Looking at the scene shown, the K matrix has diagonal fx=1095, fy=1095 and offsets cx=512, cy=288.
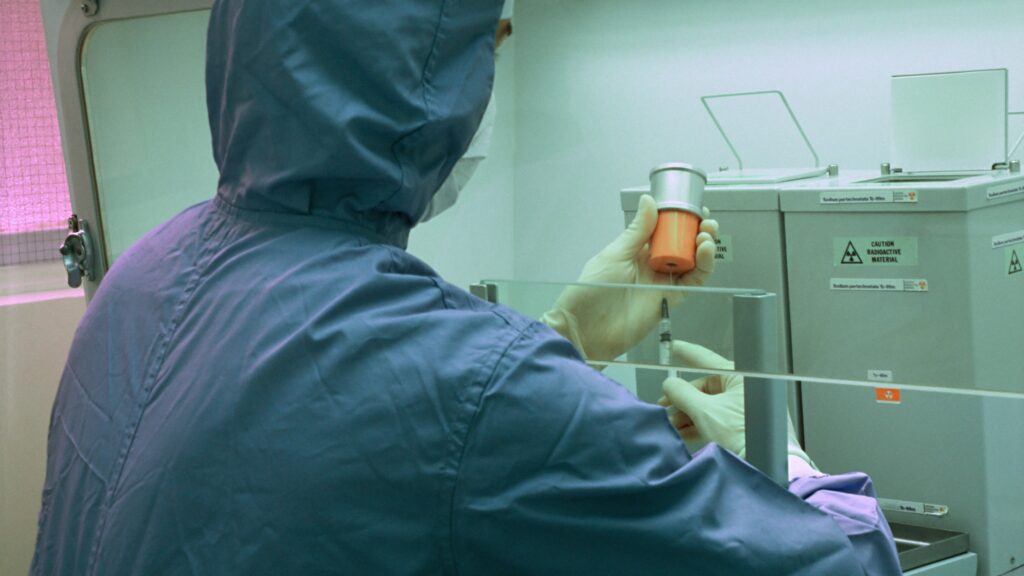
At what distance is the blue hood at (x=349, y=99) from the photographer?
751mm

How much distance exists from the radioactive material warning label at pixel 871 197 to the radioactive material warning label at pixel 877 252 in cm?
5

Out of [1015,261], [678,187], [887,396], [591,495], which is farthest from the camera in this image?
[887,396]

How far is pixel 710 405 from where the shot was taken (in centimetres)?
108

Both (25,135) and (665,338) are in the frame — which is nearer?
(665,338)

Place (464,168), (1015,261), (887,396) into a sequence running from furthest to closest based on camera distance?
(887,396)
(1015,261)
(464,168)

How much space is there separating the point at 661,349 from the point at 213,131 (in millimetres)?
478

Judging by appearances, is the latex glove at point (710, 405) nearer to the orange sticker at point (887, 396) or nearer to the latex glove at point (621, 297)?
the latex glove at point (621, 297)

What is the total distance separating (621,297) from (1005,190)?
0.43m

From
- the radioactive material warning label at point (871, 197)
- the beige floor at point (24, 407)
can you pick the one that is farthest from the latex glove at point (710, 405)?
the beige floor at point (24, 407)

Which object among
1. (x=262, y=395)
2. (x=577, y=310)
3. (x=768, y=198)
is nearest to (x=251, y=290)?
(x=262, y=395)

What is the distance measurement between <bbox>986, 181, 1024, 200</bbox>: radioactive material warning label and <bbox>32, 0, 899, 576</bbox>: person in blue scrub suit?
1.48 feet

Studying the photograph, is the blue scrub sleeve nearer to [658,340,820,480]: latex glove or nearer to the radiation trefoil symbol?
[658,340,820,480]: latex glove

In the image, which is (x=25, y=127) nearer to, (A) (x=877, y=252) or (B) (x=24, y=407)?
(B) (x=24, y=407)

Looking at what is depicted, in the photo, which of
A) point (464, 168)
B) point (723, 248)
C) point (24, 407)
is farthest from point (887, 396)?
point (24, 407)
